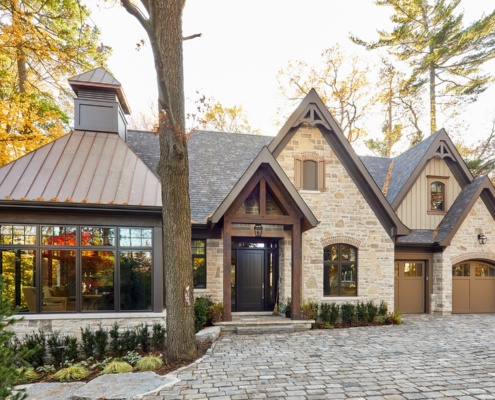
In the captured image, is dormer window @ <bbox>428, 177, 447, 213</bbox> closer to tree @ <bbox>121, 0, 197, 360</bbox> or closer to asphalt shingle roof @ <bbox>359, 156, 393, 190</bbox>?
asphalt shingle roof @ <bbox>359, 156, 393, 190</bbox>

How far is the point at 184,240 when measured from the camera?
693 centimetres

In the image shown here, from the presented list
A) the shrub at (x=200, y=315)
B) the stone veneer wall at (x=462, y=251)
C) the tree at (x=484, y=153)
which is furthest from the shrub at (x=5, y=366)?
the tree at (x=484, y=153)

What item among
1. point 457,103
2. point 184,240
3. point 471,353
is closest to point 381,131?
point 457,103

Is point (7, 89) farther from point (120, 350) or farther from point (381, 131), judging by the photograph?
point (381, 131)

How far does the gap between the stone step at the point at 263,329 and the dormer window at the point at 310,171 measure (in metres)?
4.61

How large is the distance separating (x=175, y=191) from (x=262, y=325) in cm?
490

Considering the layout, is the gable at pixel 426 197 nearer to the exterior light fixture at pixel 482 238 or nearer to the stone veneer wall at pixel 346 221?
the exterior light fixture at pixel 482 238

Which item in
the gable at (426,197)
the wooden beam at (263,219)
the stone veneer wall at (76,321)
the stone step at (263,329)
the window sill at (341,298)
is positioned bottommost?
the stone step at (263,329)

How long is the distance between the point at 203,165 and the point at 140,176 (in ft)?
12.8

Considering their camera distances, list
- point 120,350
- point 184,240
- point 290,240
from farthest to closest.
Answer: point 290,240 < point 120,350 < point 184,240

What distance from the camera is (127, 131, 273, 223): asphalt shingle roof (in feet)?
37.4

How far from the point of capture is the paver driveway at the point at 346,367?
498cm

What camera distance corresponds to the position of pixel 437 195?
13586mm

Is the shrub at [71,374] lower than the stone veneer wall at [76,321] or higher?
lower
